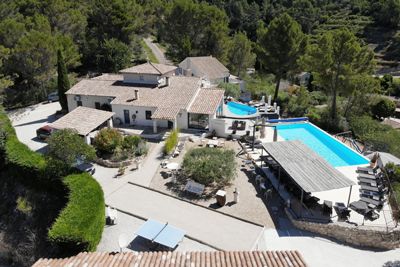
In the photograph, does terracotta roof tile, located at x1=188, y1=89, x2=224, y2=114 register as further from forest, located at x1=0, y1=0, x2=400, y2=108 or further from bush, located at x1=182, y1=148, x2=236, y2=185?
forest, located at x1=0, y1=0, x2=400, y2=108

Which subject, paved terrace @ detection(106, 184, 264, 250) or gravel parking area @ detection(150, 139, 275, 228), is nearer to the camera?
paved terrace @ detection(106, 184, 264, 250)

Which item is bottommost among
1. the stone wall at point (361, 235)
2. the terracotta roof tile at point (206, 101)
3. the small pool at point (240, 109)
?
the stone wall at point (361, 235)

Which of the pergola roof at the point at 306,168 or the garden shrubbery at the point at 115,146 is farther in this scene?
the garden shrubbery at the point at 115,146

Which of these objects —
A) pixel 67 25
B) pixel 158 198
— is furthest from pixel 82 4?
pixel 158 198

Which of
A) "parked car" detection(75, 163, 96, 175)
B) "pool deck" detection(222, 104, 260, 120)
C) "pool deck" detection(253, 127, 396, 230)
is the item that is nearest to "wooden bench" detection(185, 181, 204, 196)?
"pool deck" detection(253, 127, 396, 230)

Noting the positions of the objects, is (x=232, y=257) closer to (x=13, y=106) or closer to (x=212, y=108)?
(x=212, y=108)

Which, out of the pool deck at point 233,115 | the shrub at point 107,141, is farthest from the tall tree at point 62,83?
the pool deck at point 233,115

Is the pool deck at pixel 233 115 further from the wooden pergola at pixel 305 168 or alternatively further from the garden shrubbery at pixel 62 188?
the garden shrubbery at pixel 62 188
